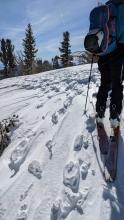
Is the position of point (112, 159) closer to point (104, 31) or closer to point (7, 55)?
point (104, 31)

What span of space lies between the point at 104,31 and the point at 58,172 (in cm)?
200

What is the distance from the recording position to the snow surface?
3082mm

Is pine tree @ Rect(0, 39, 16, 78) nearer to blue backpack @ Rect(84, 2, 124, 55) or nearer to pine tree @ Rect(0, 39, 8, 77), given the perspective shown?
pine tree @ Rect(0, 39, 8, 77)

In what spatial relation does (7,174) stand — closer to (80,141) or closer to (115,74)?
(80,141)

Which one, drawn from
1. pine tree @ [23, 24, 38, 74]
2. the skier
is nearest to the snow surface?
the skier

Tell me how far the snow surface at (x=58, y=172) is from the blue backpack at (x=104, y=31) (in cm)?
130

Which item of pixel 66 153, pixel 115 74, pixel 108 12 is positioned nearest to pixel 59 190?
pixel 66 153

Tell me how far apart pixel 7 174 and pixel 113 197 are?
164cm

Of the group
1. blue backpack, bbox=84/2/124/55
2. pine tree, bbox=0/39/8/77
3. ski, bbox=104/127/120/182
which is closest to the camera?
ski, bbox=104/127/120/182

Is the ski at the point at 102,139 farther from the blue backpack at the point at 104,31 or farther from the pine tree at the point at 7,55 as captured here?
the pine tree at the point at 7,55

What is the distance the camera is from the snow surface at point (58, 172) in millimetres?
3082

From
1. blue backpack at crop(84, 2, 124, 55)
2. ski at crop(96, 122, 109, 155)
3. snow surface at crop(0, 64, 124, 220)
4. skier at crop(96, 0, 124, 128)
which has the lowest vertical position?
snow surface at crop(0, 64, 124, 220)

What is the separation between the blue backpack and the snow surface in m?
1.30

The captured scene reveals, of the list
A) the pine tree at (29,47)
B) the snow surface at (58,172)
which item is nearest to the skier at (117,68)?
the snow surface at (58,172)
